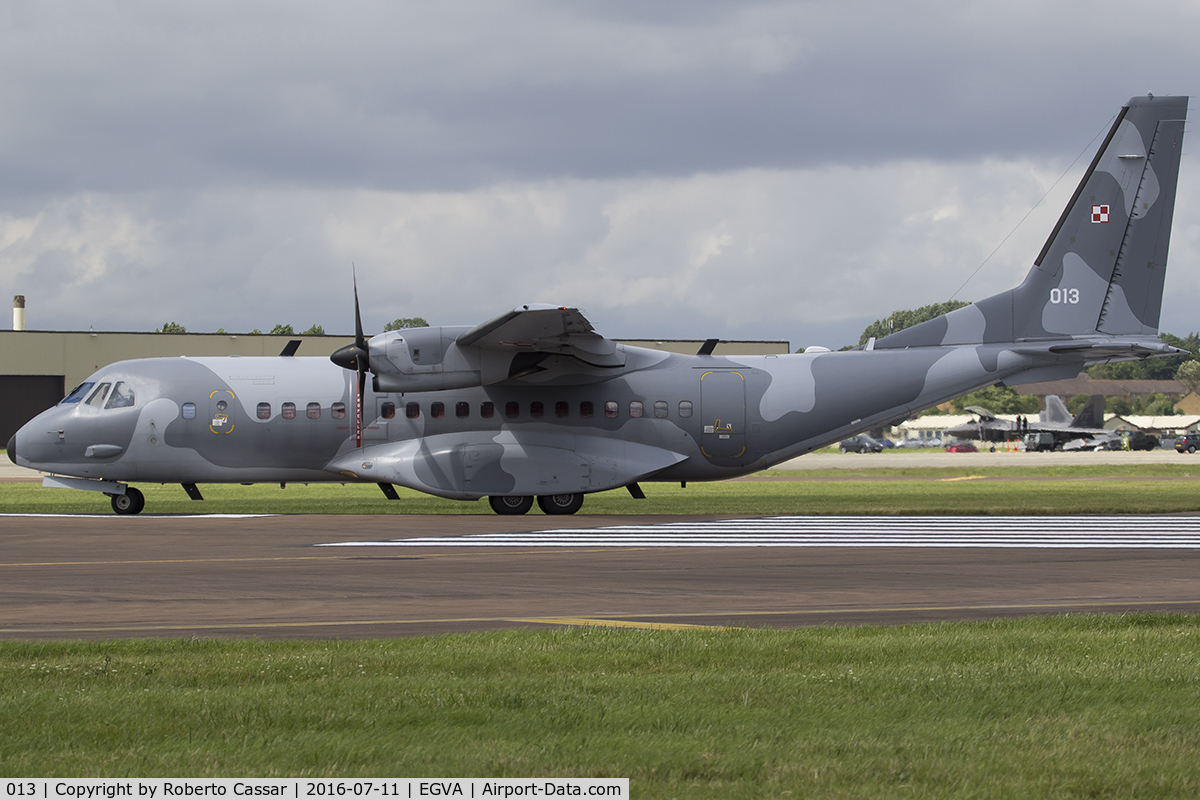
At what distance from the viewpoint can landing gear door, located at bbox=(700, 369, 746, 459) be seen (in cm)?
2683

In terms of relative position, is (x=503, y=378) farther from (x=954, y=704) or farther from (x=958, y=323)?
(x=954, y=704)

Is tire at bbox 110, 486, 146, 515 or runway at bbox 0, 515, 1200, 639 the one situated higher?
tire at bbox 110, 486, 146, 515

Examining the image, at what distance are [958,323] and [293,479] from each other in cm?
1669

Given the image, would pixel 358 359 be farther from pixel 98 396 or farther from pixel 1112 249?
pixel 1112 249

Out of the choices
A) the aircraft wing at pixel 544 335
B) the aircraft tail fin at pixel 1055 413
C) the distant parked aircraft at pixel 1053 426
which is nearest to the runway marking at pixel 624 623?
the aircraft wing at pixel 544 335

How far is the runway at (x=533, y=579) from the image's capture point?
10836mm

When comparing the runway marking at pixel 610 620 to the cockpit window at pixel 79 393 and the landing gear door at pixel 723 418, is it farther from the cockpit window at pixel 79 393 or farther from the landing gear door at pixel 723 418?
the cockpit window at pixel 79 393

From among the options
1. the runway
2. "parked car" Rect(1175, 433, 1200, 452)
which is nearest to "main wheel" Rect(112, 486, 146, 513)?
the runway

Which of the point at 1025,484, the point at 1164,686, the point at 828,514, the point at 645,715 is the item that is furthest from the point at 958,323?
the point at 645,715

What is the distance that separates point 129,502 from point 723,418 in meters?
14.3

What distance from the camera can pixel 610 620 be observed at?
35.1 ft

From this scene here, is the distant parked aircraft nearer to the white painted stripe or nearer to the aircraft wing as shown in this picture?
the aircraft wing

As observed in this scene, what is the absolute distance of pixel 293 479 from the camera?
27.1 meters

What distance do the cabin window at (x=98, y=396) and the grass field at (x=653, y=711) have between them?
759 inches
